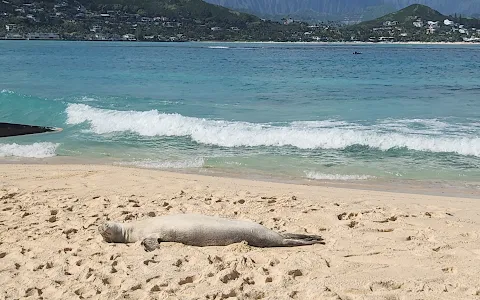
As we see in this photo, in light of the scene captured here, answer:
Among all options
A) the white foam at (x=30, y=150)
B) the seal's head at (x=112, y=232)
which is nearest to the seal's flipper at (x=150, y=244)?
the seal's head at (x=112, y=232)

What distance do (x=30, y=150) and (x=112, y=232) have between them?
7709 millimetres

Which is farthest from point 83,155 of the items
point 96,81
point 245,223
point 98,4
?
point 98,4

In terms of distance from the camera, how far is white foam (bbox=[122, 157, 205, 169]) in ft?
38.2

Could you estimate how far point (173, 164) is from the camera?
11898 millimetres

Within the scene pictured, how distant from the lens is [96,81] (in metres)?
33.6

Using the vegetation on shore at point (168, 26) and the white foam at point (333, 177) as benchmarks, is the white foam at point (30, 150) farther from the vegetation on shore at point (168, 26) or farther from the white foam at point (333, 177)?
the vegetation on shore at point (168, 26)

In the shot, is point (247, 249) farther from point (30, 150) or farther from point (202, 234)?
point (30, 150)

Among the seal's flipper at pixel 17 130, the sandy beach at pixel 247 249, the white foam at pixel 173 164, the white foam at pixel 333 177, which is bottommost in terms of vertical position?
the seal's flipper at pixel 17 130

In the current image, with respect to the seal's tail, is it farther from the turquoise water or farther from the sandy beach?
the turquoise water

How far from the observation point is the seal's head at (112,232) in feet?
21.1

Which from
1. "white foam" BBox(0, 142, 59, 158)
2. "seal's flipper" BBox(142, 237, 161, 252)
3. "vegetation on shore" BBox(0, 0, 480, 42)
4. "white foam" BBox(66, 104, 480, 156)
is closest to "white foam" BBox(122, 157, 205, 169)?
"white foam" BBox(66, 104, 480, 156)

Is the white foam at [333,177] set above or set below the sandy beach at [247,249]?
below

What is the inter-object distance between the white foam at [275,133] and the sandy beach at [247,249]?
4513 mm

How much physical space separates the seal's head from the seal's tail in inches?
76.7
